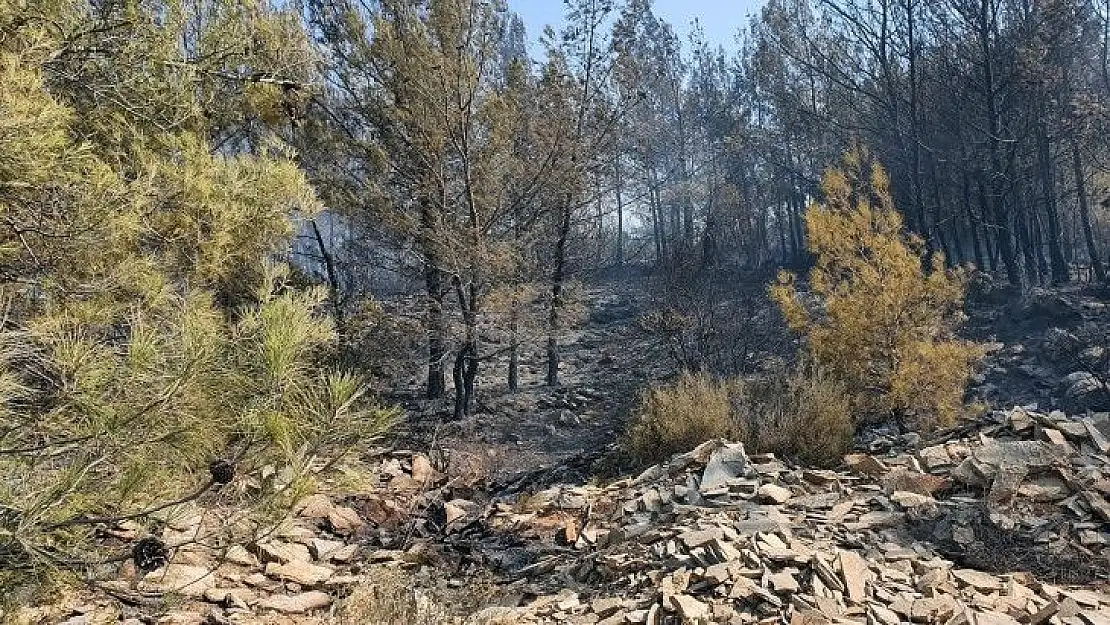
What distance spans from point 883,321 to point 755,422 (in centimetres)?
248

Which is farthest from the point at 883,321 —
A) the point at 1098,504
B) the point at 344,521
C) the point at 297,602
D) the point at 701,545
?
the point at 297,602

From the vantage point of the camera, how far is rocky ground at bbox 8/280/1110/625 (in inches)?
179

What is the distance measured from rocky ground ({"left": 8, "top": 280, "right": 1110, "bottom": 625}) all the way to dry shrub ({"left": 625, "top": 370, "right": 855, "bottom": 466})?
457 millimetres

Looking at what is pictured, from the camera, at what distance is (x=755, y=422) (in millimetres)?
9461

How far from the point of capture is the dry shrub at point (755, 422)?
895 cm

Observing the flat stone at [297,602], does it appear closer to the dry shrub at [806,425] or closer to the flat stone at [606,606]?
the flat stone at [606,606]

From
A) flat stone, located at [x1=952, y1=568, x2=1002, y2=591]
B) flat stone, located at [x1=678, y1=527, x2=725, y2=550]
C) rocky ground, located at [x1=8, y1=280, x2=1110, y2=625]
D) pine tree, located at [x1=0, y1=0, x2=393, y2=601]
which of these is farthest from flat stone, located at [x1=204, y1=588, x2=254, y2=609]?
flat stone, located at [x1=952, y1=568, x2=1002, y2=591]

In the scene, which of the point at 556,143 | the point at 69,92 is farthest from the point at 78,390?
the point at 556,143

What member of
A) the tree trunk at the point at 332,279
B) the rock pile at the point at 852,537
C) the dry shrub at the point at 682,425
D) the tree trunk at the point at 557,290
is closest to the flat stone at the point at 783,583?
the rock pile at the point at 852,537

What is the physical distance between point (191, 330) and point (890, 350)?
31.3ft

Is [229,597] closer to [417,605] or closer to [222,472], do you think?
[417,605]

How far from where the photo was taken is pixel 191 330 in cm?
275

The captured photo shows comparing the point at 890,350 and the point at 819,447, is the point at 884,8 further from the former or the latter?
the point at 819,447

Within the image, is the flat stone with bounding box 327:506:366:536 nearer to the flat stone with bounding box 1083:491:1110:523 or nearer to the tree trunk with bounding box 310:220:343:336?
the tree trunk with bounding box 310:220:343:336
